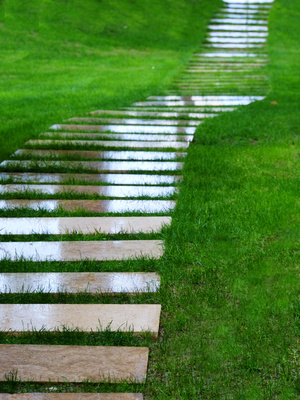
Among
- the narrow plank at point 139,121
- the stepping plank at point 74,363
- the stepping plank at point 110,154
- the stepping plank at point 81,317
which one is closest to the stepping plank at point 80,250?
the stepping plank at point 81,317

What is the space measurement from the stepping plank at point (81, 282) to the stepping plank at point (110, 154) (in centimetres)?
202

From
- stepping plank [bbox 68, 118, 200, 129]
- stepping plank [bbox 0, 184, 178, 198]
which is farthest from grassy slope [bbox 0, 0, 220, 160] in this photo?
stepping plank [bbox 0, 184, 178, 198]

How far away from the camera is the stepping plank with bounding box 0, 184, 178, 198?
134 inches

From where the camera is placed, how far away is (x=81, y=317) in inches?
77.6

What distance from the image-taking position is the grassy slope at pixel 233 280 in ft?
5.41

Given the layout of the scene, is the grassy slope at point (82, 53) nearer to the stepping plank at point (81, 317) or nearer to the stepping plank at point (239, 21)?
the stepping plank at point (239, 21)

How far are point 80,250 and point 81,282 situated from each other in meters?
0.34

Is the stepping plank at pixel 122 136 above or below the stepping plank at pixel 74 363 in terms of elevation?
above

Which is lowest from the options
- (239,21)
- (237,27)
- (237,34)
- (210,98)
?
(210,98)

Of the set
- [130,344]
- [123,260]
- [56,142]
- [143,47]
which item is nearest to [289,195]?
[123,260]

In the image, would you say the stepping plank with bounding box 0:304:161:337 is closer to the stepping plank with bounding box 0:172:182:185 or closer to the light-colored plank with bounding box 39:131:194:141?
the stepping plank with bounding box 0:172:182:185

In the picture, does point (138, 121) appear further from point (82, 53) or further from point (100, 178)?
point (82, 53)

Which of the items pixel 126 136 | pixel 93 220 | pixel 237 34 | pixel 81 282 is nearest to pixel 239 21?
pixel 237 34

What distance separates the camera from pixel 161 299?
2098 millimetres
